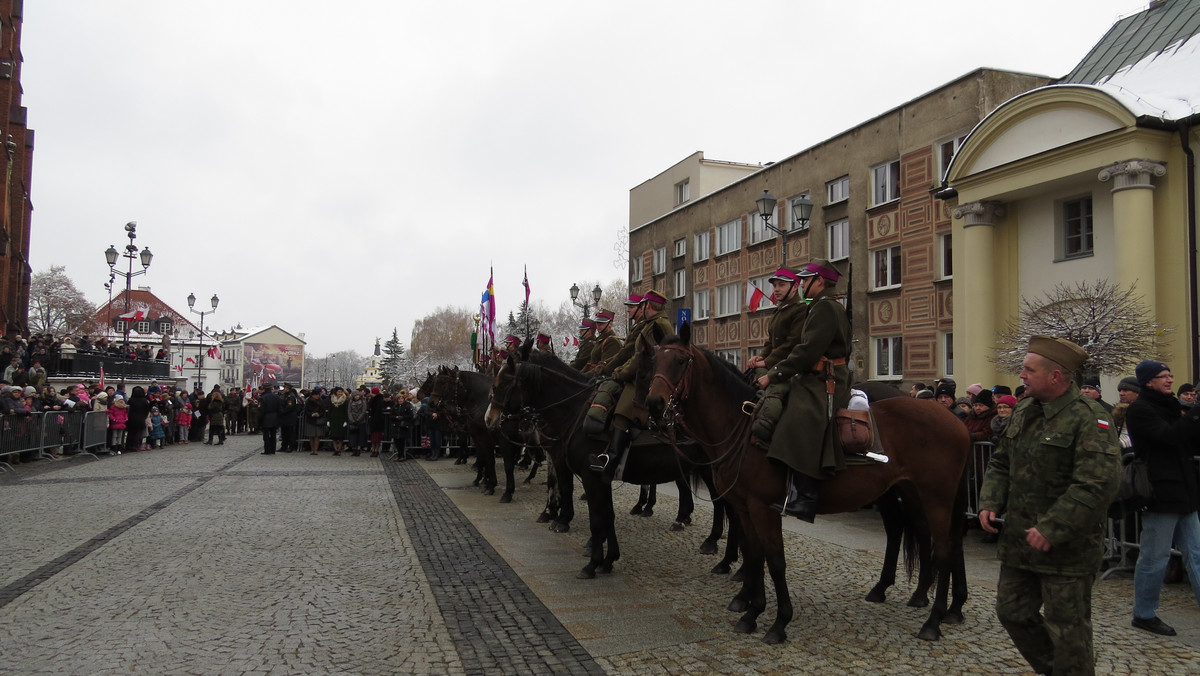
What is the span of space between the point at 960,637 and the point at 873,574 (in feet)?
6.80

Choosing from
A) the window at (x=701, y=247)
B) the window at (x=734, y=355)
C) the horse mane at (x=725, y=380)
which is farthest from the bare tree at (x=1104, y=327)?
the window at (x=701, y=247)

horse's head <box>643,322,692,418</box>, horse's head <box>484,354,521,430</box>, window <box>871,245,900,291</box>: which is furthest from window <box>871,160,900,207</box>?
horse's head <box>643,322,692,418</box>

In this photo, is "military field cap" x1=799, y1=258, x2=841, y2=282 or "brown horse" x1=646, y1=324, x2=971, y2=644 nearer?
"brown horse" x1=646, y1=324, x2=971, y2=644

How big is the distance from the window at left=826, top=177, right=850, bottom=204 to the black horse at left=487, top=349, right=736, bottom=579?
71.4 feet

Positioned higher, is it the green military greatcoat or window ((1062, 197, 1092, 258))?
window ((1062, 197, 1092, 258))

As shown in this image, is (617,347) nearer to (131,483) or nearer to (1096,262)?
(131,483)

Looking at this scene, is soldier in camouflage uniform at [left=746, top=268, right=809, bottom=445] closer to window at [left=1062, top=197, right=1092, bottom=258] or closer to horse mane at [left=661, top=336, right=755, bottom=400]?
horse mane at [left=661, top=336, right=755, bottom=400]

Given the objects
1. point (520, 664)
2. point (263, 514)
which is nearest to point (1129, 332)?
point (520, 664)

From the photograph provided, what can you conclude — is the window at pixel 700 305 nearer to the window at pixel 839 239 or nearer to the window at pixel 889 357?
the window at pixel 839 239

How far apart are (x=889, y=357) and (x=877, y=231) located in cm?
432

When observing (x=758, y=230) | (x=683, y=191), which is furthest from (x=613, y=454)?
(x=683, y=191)

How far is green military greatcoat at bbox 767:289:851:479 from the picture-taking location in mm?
5820

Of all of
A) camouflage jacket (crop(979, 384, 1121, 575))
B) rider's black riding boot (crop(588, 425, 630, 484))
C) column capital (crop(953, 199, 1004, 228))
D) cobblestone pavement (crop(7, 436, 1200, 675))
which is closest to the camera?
camouflage jacket (crop(979, 384, 1121, 575))

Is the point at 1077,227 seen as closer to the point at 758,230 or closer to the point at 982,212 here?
the point at 982,212
